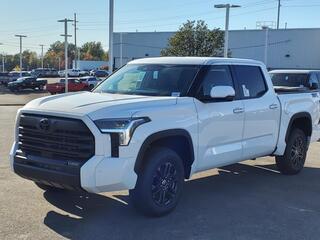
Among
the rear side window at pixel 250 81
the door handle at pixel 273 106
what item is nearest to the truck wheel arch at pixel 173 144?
the rear side window at pixel 250 81

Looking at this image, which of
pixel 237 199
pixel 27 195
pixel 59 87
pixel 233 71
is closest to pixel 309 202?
pixel 237 199

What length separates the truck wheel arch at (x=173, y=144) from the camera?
18.4ft

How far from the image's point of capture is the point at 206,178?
8.41 m

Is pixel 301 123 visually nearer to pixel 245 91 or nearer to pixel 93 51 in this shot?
pixel 245 91

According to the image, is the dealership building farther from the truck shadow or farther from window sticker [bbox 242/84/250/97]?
the truck shadow

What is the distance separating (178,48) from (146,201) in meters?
32.7

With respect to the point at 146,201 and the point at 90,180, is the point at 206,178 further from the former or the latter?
the point at 90,180

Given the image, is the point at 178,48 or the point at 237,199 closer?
the point at 237,199

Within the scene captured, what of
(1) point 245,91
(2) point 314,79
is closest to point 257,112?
(1) point 245,91

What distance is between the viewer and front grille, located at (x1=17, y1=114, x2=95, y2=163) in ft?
17.7

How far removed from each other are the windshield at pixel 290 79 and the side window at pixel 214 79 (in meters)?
8.49

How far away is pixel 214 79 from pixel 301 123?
2.98 m

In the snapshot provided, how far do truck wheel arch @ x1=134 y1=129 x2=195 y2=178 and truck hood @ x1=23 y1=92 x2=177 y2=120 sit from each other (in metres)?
0.34

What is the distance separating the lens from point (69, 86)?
44875 mm
